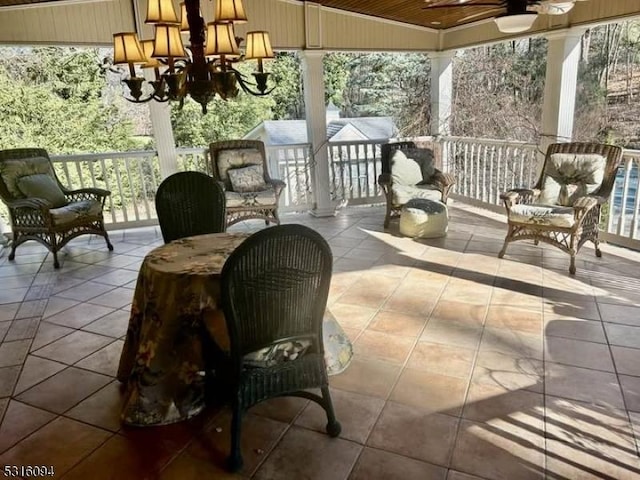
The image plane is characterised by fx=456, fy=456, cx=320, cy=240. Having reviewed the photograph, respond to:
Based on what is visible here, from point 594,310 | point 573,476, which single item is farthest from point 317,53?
point 573,476

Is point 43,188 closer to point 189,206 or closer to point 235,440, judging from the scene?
point 189,206

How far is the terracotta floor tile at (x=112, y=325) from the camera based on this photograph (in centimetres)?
296

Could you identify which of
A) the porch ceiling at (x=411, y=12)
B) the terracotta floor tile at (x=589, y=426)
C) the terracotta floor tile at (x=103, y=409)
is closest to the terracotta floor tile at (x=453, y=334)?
the terracotta floor tile at (x=589, y=426)

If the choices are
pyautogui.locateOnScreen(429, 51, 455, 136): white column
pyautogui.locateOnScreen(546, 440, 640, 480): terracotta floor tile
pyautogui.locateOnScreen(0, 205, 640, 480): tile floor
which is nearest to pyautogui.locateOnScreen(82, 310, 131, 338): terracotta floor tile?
pyautogui.locateOnScreen(0, 205, 640, 480): tile floor

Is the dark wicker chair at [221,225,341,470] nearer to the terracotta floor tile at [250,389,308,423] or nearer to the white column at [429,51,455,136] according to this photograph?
the terracotta floor tile at [250,389,308,423]

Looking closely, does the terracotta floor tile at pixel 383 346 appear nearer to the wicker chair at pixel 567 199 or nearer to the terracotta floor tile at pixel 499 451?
the terracotta floor tile at pixel 499 451

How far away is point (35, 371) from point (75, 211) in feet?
7.45

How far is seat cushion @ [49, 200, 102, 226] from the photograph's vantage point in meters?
4.29

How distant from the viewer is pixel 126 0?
482 cm

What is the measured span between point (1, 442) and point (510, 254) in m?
3.86

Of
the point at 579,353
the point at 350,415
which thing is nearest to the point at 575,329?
the point at 579,353

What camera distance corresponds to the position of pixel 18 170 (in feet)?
14.7

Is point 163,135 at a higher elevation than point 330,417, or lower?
higher

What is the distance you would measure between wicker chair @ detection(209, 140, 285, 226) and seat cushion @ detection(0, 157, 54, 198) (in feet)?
5.67
